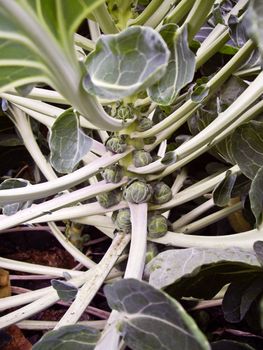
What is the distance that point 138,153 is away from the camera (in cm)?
66

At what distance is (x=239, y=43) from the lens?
22.5 inches

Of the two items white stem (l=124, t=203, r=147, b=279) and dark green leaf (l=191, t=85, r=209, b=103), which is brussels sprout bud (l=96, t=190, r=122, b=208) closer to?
white stem (l=124, t=203, r=147, b=279)

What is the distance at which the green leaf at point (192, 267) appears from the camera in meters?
0.42

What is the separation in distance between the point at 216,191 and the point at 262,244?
0.15 metres

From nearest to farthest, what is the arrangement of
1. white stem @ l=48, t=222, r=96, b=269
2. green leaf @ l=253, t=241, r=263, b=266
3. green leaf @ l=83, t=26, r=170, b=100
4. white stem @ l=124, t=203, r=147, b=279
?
green leaf @ l=83, t=26, r=170, b=100 → green leaf @ l=253, t=241, r=263, b=266 → white stem @ l=124, t=203, r=147, b=279 → white stem @ l=48, t=222, r=96, b=269

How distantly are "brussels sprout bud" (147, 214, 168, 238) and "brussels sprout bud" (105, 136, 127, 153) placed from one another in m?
0.11

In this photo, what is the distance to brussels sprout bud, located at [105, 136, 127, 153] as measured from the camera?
64 cm

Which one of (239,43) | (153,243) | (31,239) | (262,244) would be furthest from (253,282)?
(31,239)

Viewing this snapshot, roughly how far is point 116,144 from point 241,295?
0.83 ft

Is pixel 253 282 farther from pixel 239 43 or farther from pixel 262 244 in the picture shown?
pixel 239 43

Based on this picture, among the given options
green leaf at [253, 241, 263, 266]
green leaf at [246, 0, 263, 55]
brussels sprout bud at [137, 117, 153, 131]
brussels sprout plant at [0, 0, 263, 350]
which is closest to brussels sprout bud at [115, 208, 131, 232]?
brussels sprout plant at [0, 0, 263, 350]

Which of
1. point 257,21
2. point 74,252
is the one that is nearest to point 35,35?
point 257,21

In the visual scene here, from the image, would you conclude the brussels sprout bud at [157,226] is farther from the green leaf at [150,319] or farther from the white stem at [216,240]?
the green leaf at [150,319]

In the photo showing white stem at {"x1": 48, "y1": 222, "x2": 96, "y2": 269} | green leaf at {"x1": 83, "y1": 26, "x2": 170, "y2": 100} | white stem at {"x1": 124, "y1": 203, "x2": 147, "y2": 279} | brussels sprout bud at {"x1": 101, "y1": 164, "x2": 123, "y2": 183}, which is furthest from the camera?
white stem at {"x1": 48, "y1": 222, "x2": 96, "y2": 269}
